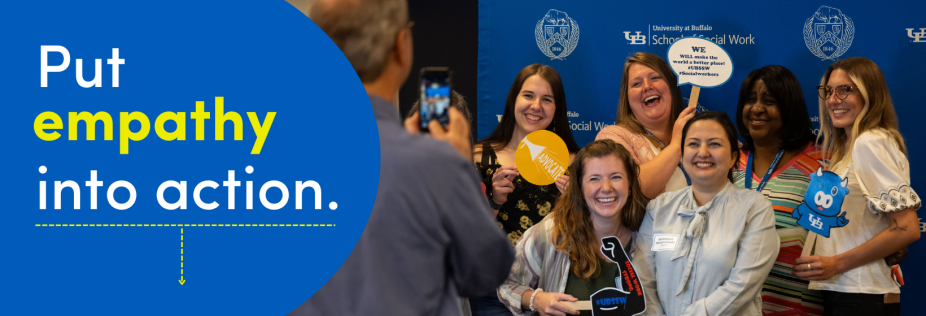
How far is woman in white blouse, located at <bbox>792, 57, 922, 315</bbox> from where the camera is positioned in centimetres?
282

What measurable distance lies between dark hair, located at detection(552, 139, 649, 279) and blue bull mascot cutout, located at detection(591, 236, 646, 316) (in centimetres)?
20

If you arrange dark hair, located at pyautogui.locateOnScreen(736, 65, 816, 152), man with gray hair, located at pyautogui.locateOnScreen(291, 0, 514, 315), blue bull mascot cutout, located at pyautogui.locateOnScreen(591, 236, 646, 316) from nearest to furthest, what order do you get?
man with gray hair, located at pyautogui.locateOnScreen(291, 0, 514, 315), blue bull mascot cutout, located at pyautogui.locateOnScreen(591, 236, 646, 316), dark hair, located at pyautogui.locateOnScreen(736, 65, 816, 152)

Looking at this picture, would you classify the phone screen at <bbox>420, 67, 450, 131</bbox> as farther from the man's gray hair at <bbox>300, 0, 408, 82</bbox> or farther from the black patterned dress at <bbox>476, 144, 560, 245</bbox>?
the black patterned dress at <bbox>476, 144, 560, 245</bbox>

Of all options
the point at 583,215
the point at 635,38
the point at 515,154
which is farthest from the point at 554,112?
the point at 635,38

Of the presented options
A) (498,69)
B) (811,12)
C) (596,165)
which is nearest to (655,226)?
(596,165)

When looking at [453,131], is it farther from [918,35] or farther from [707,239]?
[918,35]

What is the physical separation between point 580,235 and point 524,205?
0.50m

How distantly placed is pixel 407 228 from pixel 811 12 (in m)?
3.36

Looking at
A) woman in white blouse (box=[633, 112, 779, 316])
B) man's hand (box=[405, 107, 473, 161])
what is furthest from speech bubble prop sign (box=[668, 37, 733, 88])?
man's hand (box=[405, 107, 473, 161])

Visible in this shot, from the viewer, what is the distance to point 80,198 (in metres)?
1.56

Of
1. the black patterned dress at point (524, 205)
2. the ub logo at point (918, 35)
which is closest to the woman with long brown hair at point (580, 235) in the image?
the black patterned dress at point (524, 205)

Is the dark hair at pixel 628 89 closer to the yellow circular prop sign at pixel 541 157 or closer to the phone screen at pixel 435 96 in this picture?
the yellow circular prop sign at pixel 541 157

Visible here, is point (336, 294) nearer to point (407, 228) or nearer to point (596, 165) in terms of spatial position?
point (407, 228)

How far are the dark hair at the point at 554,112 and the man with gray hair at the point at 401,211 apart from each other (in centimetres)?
209
